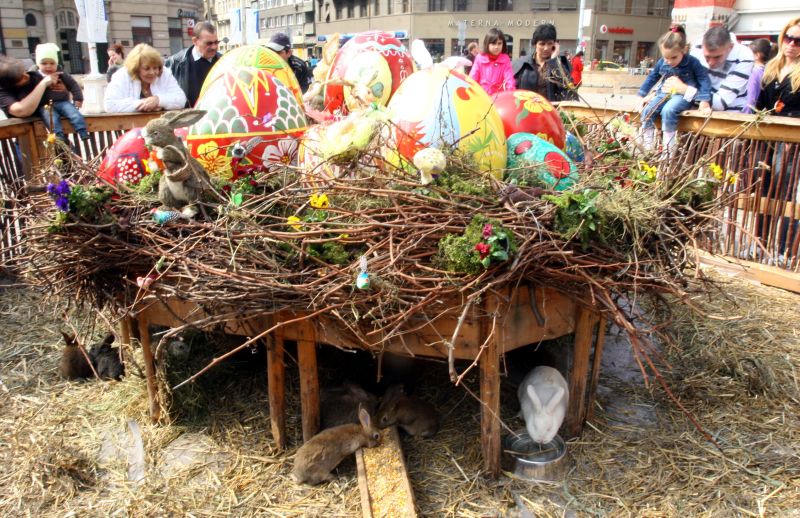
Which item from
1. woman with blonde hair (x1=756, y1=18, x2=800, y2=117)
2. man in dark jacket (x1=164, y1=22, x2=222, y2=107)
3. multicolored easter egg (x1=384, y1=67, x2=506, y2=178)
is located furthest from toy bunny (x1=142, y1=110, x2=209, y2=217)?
Answer: woman with blonde hair (x1=756, y1=18, x2=800, y2=117)

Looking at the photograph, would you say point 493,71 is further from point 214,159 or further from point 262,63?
point 214,159

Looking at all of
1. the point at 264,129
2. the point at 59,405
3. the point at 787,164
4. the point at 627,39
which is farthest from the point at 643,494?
the point at 627,39

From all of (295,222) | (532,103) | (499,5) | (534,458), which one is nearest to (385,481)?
(534,458)

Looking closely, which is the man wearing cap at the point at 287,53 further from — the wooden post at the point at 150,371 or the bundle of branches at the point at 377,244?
the wooden post at the point at 150,371

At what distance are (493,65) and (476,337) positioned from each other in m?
3.99

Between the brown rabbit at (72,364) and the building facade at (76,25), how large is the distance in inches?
1291

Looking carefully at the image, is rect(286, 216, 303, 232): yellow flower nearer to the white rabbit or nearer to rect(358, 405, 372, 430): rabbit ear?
rect(358, 405, 372, 430): rabbit ear

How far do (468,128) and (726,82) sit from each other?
398 centimetres

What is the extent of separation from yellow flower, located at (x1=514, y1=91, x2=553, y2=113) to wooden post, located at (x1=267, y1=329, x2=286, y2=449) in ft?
6.34

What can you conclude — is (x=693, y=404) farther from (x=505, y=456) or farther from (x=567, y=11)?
(x=567, y=11)

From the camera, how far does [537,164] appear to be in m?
2.92

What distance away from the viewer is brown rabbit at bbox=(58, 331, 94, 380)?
352 cm

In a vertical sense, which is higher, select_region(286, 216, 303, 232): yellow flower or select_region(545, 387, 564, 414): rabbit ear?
select_region(286, 216, 303, 232): yellow flower

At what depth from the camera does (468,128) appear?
113 inches
